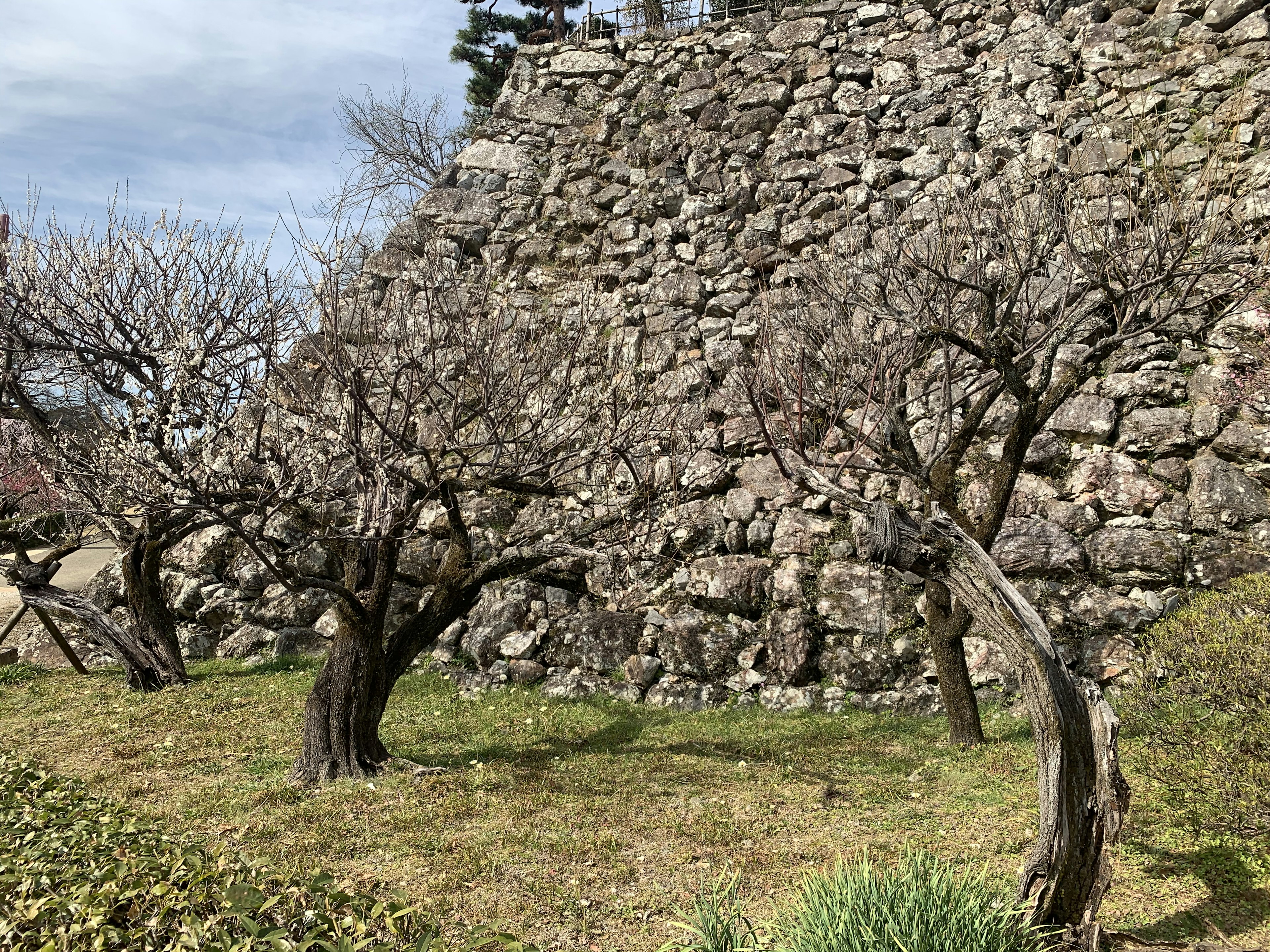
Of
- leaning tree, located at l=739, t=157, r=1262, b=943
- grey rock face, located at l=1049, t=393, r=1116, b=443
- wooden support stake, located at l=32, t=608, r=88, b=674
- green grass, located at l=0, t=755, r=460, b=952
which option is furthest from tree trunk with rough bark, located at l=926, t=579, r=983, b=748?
wooden support stake, located at l=32, t=608, r=88, b=674

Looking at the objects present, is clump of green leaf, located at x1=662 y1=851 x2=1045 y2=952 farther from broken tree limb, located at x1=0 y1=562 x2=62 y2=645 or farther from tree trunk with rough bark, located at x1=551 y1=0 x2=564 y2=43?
tree trunk with rough bark, located at x1=551 y1=0 x2=564 y2=43

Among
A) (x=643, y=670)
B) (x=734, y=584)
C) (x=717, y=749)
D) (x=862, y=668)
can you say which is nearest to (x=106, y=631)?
(x=643, y=670)

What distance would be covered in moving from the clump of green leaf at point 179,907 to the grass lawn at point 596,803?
848 millimetres

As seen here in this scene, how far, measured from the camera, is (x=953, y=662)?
823 centimetres

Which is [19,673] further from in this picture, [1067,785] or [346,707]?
[1067,785]

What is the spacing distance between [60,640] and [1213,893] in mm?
13259

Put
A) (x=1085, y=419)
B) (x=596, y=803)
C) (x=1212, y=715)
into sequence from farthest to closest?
(x=1085, y=419) → (x=596, y=803) → (x=1212, y=715)

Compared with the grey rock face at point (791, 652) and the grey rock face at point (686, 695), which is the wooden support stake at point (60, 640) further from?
the grey rock face at point (791, 652)

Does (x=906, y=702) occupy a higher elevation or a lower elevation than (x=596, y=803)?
higher

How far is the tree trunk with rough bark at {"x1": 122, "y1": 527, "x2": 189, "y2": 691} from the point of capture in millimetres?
11328

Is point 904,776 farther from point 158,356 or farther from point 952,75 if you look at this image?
point 952,75

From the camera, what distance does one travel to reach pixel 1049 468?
11.6 metres

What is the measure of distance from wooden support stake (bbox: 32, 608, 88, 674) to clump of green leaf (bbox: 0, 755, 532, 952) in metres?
7.69

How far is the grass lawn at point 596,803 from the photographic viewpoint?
527 cm
